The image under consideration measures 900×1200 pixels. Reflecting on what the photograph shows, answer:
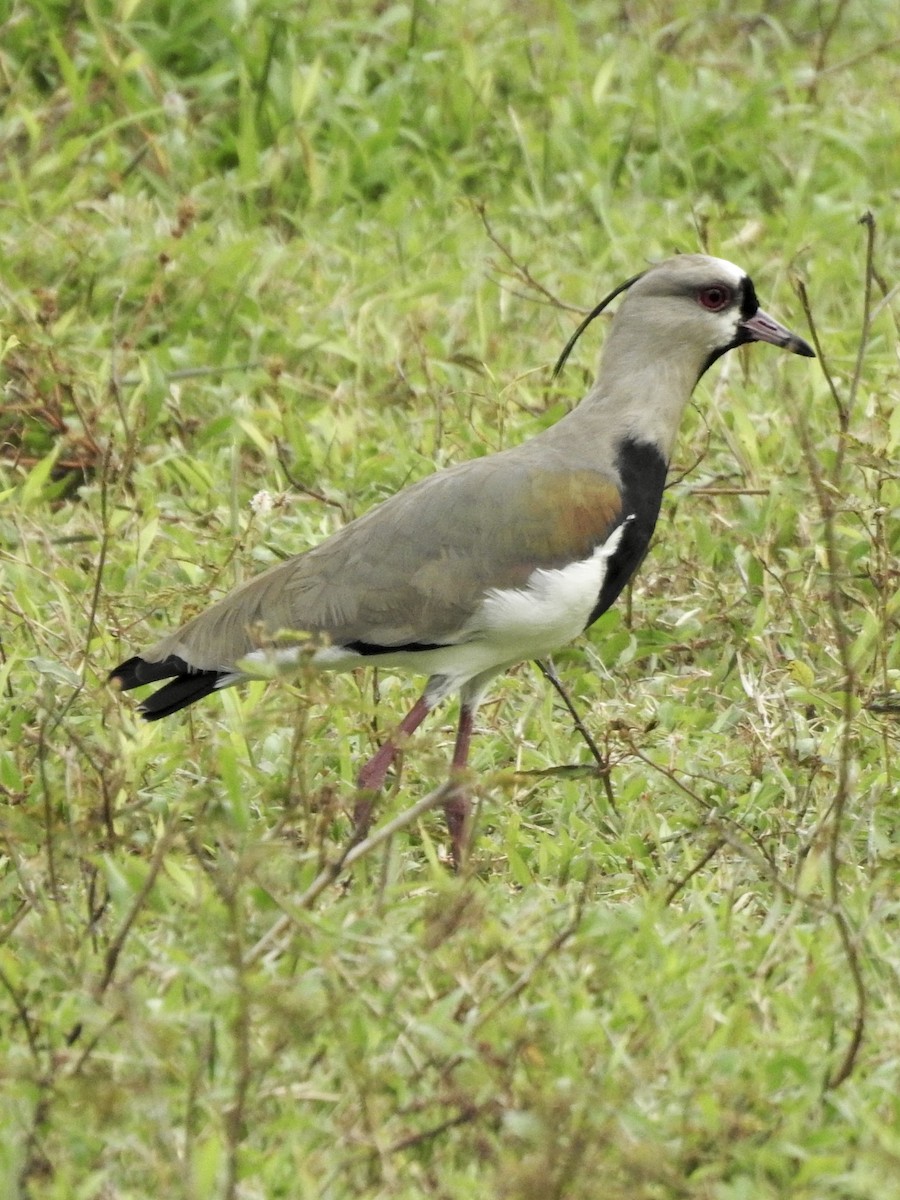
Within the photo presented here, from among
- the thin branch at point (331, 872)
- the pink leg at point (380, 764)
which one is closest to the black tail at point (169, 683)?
the pink leg at point (380, 764)

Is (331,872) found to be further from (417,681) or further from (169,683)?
(417,681)

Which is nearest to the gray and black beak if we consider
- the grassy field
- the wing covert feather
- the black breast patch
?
the grassy field

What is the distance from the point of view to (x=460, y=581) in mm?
4453

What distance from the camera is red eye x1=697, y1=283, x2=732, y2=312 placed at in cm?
487

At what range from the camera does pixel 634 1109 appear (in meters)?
3.35

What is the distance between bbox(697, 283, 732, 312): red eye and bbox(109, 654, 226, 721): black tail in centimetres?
143

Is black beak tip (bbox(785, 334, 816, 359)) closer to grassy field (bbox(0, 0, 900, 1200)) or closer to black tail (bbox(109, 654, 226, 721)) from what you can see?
grassy field (bbox(0, 0, 900, 1200))

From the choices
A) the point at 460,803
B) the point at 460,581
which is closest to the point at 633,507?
the point at 460,581

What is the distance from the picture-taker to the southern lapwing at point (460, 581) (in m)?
4.43

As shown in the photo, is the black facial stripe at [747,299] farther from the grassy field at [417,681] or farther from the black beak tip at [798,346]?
the grassy field at [417,681]

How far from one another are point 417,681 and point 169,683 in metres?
0.91

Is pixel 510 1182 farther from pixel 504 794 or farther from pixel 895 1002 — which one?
pixel 504 794

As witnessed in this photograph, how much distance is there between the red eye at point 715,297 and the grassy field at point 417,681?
404mm

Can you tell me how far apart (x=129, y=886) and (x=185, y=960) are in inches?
14.3
